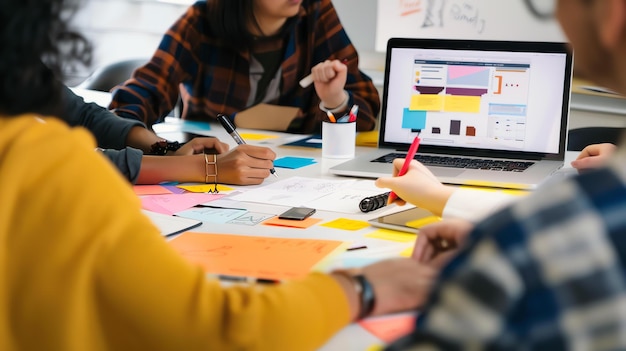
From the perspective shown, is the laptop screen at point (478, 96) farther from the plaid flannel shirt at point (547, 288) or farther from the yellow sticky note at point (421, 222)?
the plaid flannel shirt at point (547, 288)

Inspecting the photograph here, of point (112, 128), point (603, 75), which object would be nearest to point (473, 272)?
point (603, 75)

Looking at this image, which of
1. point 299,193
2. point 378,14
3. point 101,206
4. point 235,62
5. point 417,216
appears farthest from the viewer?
point 378,14

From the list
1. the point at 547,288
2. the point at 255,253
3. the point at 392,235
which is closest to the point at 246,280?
the point at 255,253

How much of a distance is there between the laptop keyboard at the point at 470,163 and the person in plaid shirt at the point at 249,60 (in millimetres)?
501

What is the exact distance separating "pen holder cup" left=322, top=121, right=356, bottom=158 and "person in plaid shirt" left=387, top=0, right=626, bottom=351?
1.33 metres

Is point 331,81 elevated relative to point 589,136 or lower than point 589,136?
elevated

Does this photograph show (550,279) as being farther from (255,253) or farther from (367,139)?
(367,139)

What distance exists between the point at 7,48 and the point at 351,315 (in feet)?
1.37

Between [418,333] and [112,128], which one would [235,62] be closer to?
[112,128]

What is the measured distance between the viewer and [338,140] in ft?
6.02

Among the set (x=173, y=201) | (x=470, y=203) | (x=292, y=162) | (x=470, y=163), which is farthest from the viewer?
(x=292, y=162)

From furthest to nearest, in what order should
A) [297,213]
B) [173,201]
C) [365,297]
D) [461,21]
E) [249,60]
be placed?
[461,21]
[249,60]
[173,201]
[297,213]
[365,297]

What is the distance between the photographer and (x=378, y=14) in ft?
10.0

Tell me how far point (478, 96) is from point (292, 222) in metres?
0.69
